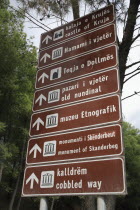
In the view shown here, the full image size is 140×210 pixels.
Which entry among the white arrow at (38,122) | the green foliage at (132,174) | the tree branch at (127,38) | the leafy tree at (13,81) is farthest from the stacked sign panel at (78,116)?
the green foliage at (132,174)

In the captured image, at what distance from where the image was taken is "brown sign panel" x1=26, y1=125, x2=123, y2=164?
246 cm

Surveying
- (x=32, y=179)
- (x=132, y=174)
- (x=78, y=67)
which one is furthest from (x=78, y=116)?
(x=132, y=174)

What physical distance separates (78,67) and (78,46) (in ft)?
1.28

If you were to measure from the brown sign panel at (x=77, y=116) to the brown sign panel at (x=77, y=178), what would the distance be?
46 cm

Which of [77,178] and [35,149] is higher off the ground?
[35,149]

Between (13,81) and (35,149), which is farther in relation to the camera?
(13,81)

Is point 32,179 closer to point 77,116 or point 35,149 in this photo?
point 35,149

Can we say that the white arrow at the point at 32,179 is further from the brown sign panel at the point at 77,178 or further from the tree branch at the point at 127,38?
the tree branch at the point at 127,38

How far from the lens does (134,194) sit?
71.8ft

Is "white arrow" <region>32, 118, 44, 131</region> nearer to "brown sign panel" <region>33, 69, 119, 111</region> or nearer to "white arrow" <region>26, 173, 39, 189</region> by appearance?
"brown sign panel" <region>33, 69, 119, 111</region>

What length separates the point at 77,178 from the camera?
98.7 inches

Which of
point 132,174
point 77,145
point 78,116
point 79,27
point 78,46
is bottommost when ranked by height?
point 77,145

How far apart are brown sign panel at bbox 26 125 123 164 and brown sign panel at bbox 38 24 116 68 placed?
4.09 feet

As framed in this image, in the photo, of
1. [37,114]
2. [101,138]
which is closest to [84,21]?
[37,114]
